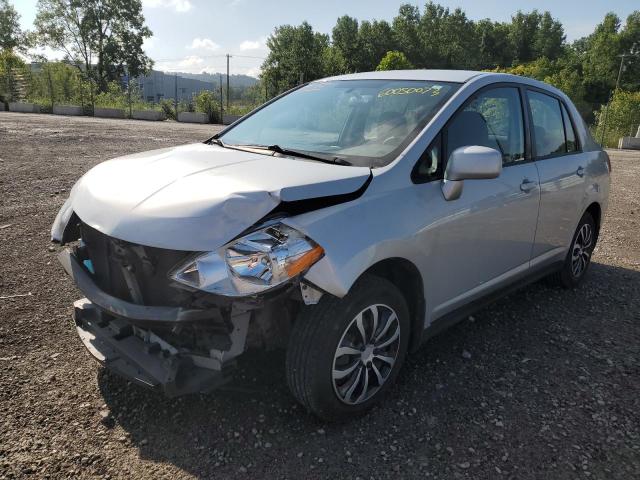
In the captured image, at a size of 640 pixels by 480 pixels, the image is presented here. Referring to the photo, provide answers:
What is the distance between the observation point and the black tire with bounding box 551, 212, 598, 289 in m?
4.51

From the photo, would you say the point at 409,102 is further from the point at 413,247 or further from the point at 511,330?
the point at 511,330

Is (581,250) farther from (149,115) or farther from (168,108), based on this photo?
(168,108)

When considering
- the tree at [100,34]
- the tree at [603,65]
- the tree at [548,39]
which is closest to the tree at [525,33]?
the tree at [548,39]

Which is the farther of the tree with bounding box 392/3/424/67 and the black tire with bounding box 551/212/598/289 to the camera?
the tree with bounding box 392/3/424/67

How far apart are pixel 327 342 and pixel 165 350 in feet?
2.44

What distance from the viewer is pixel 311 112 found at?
3.51m

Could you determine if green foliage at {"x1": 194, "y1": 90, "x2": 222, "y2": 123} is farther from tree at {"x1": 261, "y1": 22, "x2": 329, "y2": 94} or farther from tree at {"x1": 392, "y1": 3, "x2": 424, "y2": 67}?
tree at {"x1": 392, "y1": 3, "x2": 424, "y2": 67}

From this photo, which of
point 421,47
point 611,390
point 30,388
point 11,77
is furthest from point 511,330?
point 421,47

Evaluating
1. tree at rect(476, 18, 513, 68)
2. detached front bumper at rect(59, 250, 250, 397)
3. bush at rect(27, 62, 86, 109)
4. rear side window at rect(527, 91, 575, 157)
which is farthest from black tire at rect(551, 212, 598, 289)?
tree at rect(476, 18, 513, 68)

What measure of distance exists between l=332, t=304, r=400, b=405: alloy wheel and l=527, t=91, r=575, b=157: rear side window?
2.03 m

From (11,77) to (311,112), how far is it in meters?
40.4

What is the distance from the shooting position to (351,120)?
3.25 meters

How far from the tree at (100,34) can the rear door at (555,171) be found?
57965mm

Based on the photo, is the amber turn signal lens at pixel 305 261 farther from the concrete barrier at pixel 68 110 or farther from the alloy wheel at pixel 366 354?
the concrete barrier at pixel 68 110
